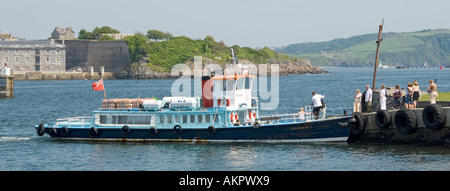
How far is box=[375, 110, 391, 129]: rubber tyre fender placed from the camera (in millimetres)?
31969

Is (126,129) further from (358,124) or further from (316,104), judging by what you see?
(358,124)

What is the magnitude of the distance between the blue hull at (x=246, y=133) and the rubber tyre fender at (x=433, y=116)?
392 centimetres

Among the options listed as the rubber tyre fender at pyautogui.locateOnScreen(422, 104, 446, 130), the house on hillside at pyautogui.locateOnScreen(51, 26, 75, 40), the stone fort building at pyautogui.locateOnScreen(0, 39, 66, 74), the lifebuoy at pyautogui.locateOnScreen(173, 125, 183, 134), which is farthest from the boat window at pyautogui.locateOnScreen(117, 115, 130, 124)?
the house on hillside at pyautogui.locateOnScreen(51, 26, 75, 40)

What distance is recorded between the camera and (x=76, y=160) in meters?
31.7

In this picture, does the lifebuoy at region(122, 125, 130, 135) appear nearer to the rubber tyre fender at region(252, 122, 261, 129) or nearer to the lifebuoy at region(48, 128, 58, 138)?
the lifebuoy at region(48, 128, 58, 138)

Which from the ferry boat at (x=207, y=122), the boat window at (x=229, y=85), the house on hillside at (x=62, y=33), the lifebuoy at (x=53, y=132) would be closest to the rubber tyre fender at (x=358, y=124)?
the ferry boat at (x=207, y=122)

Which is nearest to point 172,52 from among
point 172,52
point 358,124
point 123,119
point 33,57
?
point 172,52

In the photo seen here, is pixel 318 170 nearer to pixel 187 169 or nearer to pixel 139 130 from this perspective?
pixel 187 169

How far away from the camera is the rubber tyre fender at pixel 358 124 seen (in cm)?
3262

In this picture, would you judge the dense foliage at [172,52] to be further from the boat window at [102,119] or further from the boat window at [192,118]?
the boat window at [192,118]

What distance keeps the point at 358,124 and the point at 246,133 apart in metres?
5.75
